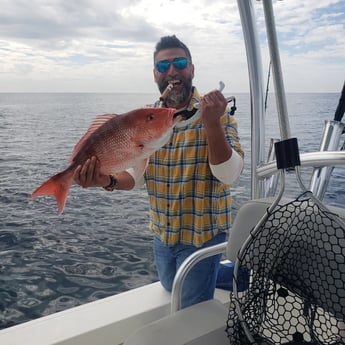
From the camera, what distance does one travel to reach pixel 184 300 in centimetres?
197

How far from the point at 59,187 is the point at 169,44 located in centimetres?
99

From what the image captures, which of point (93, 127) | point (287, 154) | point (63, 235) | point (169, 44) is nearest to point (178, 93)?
point (169, 44)

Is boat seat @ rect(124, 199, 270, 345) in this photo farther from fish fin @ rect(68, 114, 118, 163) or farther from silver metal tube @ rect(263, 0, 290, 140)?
fish fin @ rect(68, 114, 118, 163)

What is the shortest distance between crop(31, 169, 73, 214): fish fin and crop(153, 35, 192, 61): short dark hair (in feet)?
2.99

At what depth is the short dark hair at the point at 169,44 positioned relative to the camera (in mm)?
1868

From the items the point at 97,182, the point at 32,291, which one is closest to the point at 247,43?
the point at 97,182

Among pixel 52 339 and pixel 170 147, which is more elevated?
pixel 170 147

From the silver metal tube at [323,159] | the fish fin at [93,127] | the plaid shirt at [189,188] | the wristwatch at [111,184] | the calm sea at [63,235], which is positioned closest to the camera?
the silver metal tube at [323,159]

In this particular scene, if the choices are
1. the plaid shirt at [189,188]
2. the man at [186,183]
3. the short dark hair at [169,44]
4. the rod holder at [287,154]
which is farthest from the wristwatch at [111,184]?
the rod holder at [287,154]

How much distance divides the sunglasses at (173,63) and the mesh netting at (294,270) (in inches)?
38.7

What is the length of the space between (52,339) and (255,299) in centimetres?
113

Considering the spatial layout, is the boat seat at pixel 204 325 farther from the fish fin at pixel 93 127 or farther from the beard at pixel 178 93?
the beard at pixel 178 93

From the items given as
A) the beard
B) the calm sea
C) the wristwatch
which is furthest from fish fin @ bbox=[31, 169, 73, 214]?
the calm sea

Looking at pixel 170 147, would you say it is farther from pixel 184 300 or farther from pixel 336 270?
A: pixel 336 270
